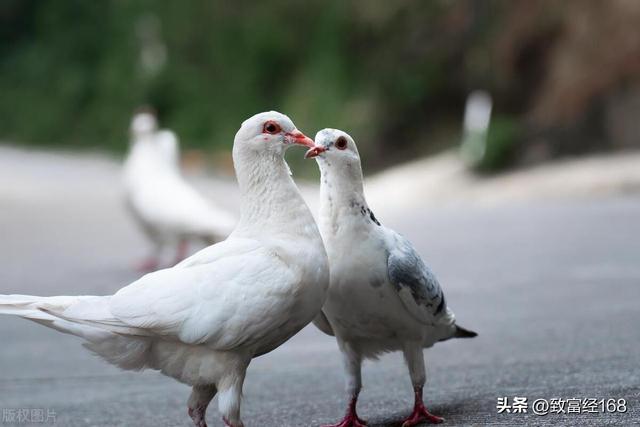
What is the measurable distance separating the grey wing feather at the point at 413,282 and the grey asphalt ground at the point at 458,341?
0.44 metres

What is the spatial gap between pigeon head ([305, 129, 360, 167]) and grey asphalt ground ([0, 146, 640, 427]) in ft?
3.47

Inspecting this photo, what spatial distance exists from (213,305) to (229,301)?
6 centimetres

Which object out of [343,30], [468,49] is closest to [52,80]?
[343,30]

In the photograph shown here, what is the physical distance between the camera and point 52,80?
Result: 1268 inches

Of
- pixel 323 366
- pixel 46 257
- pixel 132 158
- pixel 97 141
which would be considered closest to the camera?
pixel 323 366

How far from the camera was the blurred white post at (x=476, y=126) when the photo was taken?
61.5 feet

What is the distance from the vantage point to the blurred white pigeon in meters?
9.08

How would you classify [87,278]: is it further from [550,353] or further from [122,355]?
[122,355]

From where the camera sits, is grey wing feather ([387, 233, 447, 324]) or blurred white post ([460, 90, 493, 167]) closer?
grey wing feather ([387, 233, 447, 324])

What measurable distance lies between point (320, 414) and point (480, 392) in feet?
2.36

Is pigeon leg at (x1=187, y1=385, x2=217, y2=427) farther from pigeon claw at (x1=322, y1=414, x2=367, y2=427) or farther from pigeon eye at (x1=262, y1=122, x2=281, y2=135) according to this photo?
pigeon eye at (x1=262, y1=122, x2=281, y2=135)

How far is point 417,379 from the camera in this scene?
4191 millimetres

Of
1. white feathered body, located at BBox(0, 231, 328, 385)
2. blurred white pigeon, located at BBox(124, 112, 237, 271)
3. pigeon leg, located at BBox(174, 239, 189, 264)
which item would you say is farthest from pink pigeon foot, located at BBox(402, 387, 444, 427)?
pigeon leg, located at BBox(174, 239, 189, 264)

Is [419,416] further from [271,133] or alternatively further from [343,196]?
[271,133]
